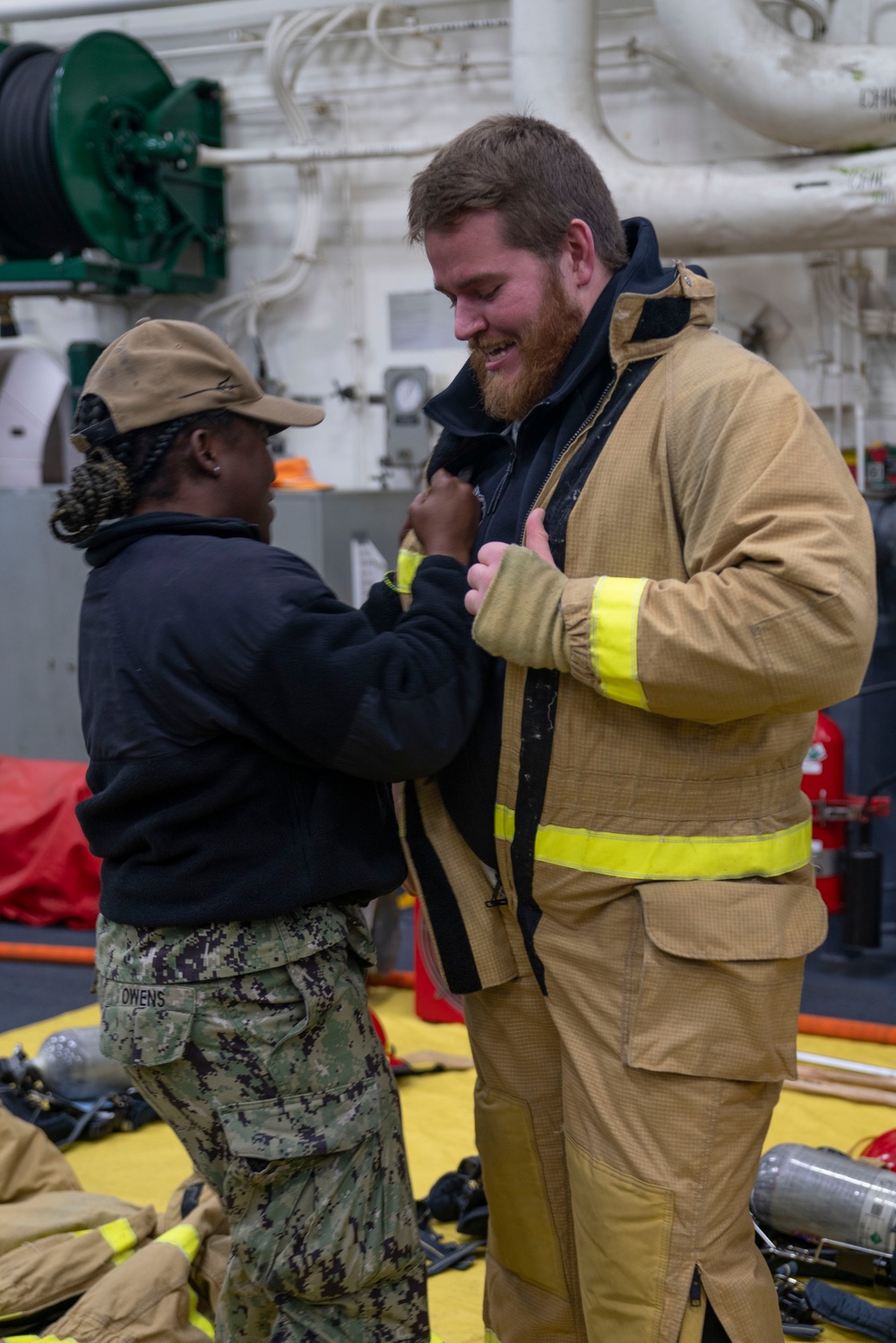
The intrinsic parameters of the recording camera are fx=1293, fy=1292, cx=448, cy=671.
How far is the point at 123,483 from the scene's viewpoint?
6.15 ft

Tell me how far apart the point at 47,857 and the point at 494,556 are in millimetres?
4198

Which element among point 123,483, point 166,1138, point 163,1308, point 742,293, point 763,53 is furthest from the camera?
point 742,293

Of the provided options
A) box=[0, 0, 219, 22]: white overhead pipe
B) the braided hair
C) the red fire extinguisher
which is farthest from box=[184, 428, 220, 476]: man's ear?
box=[0, 0, 219, 22]: white overhead pipe

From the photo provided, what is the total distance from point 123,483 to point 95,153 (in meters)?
4.77

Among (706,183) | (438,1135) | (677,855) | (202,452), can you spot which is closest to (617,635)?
(677,855)

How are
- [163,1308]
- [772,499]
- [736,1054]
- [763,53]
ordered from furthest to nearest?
[763,53], [163,1308], [736,1054], [772,499]

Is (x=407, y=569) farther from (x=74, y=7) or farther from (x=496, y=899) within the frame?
(x=74, y=7)

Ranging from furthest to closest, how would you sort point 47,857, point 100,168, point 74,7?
point 74,7, point 100,168, point 47,857

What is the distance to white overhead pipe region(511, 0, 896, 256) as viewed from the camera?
4723 millimetres

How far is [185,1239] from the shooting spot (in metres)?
2.58

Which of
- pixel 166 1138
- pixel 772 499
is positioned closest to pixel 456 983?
pixel 772 499

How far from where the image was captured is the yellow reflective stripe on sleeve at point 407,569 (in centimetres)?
199

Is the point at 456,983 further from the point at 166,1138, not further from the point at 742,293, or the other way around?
the point at 742,293

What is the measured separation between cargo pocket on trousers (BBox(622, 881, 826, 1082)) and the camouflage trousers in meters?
0.44
